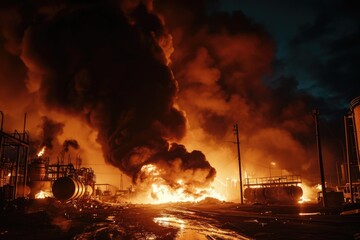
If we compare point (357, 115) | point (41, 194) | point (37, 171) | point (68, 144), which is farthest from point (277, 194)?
point (68, 144)

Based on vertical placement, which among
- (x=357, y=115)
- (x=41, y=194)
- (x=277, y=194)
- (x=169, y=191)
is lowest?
(x=277, y=194)

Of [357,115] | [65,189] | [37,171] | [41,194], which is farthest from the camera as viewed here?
[37,171]

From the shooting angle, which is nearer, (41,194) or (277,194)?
(277,194)

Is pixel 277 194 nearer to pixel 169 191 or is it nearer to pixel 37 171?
pixel 169 191

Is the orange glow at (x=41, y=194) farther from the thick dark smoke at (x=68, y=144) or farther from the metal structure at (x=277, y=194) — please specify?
the metal structure at (x=277, y=194)

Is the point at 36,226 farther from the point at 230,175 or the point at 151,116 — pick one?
the point at 230,175

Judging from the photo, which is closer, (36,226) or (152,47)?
(36,226)

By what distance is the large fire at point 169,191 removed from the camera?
40.8 meters

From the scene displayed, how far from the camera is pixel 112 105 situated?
41.1 metres

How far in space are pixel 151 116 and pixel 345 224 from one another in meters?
29.0

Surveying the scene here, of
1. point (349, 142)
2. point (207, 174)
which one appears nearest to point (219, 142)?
point (207, 174)

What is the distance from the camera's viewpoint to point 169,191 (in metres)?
41.8

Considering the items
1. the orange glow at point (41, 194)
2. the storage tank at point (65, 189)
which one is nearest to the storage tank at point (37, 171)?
the orange glow at point (41, 194)

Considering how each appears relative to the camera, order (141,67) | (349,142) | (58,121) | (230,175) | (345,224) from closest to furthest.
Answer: (345,224) < (349,142) < (141,67) < (58,121) < (230,175)
